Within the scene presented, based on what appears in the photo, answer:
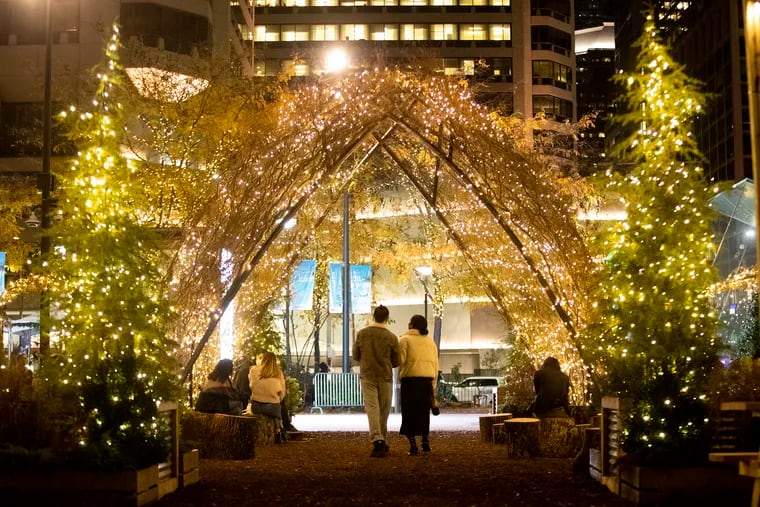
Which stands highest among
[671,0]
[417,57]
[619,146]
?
[671,0]

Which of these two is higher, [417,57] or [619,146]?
[417,57]

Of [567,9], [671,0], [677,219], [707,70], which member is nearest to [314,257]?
[677,219]

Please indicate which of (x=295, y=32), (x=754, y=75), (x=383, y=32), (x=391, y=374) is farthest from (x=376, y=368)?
(x=295, y=32)

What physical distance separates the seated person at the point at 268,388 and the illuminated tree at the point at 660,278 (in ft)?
21.8

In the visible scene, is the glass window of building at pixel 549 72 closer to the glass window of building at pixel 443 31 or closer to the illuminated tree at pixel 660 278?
the glass window of building at pixel 443 31

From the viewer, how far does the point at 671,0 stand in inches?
4385

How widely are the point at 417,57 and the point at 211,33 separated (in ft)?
96.4

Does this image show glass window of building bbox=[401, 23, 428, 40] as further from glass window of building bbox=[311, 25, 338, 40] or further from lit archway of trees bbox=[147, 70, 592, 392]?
lit archway of trees bbox=[147, 70, 592, 392]

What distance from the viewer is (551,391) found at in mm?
13797

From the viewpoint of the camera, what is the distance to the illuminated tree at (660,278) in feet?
30.0

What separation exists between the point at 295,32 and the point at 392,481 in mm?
77425

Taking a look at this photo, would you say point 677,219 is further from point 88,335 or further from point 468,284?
point 468,284

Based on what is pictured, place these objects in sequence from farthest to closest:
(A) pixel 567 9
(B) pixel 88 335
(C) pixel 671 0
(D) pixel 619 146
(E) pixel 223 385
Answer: (C) pixel 671 0 < (A) pixel 567 9 < (E) pixel 223 385 < (D) pixel 619 146 < (B) pixel 88 335

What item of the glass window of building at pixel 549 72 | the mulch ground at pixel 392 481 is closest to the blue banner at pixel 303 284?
the mulch ground at pixel 392 481
